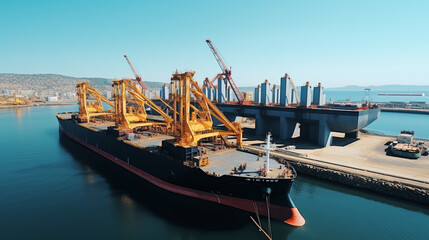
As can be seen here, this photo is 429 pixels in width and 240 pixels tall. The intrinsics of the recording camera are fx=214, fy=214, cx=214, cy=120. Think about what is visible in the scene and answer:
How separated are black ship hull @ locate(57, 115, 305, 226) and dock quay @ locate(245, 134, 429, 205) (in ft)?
44.5

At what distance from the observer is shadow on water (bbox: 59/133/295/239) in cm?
2297

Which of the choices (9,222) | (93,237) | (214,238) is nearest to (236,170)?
(214,238)

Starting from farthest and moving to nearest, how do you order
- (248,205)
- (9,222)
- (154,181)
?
(154,181)
(248,205)
(9,222)

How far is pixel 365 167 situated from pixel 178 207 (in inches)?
1151

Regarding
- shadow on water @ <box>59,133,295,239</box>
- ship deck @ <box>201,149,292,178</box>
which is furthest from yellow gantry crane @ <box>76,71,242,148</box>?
shadow on water @ <box>59,133,295,239</box>

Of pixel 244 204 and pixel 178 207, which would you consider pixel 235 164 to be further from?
pixel 178 207

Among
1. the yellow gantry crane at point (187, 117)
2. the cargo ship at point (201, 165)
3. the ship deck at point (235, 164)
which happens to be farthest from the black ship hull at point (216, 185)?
the yellow gantry crane at point (187, 117)

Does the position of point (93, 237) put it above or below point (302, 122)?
below

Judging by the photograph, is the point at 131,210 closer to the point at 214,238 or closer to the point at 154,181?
the point at 154,181

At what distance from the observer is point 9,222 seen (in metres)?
23.0

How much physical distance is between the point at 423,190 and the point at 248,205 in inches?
867

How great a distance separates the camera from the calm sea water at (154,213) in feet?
70.6

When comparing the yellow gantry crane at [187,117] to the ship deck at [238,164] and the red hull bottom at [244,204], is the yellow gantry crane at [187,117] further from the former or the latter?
the red hull bottom at [244,204]

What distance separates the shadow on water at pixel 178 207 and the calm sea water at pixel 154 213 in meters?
0.11
